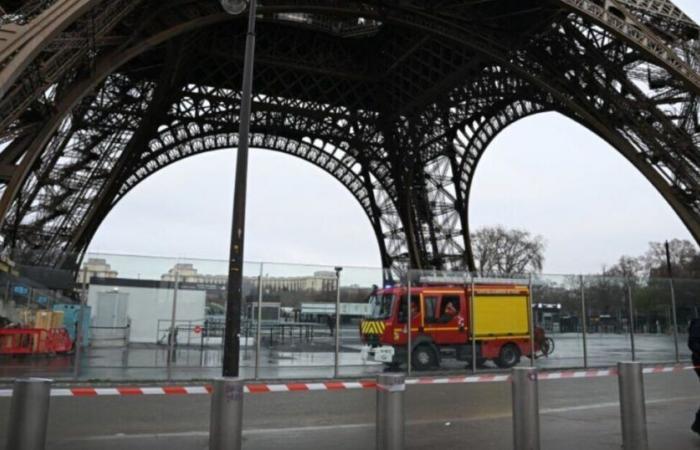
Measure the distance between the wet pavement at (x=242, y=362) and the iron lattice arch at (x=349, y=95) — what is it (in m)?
2.60

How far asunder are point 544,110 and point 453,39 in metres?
8.18

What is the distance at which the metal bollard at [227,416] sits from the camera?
16.9 ft

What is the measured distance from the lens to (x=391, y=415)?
19.0ft

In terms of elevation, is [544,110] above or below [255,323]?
above

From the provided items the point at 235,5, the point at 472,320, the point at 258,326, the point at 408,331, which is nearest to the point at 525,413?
the point at 235,5

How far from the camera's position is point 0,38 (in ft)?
47.8

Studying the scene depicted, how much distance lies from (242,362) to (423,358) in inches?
204

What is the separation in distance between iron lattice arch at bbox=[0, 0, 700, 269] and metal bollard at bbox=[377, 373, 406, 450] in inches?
468

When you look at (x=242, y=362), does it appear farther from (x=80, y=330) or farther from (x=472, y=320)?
(x=472, y=320)

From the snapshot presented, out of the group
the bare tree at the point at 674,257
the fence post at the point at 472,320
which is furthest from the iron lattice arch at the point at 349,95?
the bare tree at the point at 674,257

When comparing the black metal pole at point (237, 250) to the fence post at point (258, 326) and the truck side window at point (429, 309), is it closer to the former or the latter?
the fence post at point (258, 326)

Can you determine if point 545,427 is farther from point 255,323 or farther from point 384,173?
point 384,173

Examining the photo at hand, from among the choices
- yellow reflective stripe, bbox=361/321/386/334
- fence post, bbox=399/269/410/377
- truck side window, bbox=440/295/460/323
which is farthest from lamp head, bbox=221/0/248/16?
truck side window, bbox=440/295/460/323

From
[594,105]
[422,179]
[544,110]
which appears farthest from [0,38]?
[422,179]
